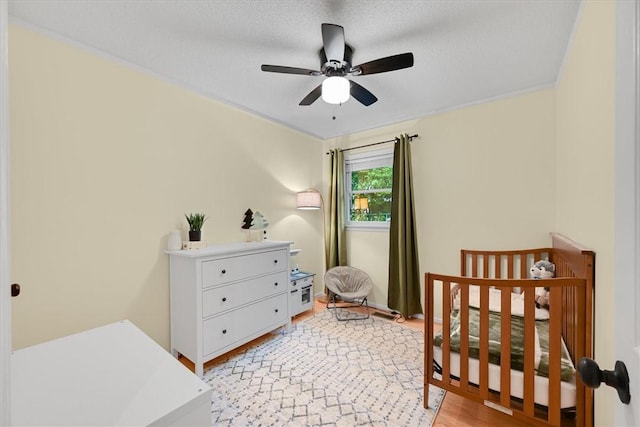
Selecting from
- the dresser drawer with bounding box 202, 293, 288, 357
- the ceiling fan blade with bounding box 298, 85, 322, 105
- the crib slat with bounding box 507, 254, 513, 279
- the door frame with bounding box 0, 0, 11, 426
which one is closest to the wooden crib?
the crib slat with bounding box 507, 254, 513, 279

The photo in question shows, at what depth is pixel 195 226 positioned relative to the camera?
7.91 ft

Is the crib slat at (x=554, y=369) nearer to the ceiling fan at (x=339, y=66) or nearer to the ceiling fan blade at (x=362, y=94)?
the ceiling fan at (x=339, y=66)

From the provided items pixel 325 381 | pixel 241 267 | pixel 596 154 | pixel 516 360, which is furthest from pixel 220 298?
pixel 596 154

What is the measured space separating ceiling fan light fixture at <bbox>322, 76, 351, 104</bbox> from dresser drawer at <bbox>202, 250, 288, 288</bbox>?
5.00 ft

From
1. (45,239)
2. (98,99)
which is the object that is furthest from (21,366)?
(98,99)

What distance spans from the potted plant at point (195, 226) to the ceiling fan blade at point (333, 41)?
171 centimetres

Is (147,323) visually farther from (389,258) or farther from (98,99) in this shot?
(389,258)

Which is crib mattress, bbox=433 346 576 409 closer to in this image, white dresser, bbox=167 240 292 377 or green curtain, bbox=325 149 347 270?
white dresser, bbox=167 240 292 377

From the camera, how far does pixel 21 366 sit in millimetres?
973

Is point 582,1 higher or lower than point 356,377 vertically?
higher

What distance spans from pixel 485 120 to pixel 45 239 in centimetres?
380

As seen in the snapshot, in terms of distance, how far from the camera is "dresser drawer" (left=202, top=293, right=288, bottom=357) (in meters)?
2.15

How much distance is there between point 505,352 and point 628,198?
126cm

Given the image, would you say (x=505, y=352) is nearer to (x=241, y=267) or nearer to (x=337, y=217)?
(x=241, y=267)
